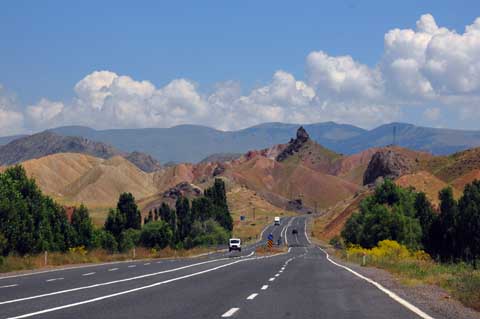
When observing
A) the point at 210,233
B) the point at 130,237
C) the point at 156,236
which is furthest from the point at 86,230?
the point at 210,233

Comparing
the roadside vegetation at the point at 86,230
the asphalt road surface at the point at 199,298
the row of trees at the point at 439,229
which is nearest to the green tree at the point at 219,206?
the roadside vegetation at the point at 86,230

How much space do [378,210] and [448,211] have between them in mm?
10713

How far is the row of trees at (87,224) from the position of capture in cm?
5922

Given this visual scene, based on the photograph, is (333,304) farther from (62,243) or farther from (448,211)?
(448,211)

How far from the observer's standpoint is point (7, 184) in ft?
237

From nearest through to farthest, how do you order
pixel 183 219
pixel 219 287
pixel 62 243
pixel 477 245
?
pixel 219 287 → pixel 62 243 → pixel 477 245 → pixel 183 219

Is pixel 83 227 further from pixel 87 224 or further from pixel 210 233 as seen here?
pixel 210 233

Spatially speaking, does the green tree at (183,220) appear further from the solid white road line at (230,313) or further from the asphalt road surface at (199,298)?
the solid white road line at (230,313)

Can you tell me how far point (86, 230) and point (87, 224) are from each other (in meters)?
0.82

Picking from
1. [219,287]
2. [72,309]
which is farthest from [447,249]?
[72,309]

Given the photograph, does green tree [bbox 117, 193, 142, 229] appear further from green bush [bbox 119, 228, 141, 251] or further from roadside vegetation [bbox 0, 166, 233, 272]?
green bush [bbox 119, 228, 141, 251]

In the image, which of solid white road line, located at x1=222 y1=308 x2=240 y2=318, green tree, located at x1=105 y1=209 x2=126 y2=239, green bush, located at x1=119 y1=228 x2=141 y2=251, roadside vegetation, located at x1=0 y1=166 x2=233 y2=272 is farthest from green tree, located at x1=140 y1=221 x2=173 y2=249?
solid white road line, located at x1=222 y1=308 x2=240 y2=318

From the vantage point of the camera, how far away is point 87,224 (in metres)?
102

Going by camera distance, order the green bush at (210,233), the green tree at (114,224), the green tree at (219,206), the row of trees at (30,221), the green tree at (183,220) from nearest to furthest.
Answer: the row of trees at (30,221), the green tree at (114,224), the green bush at (210,233), the green tree at (183,220), the green tree at (219,206)
